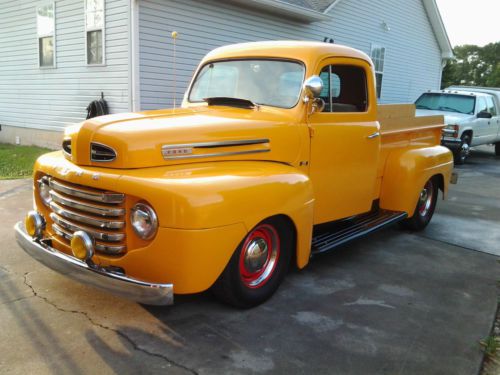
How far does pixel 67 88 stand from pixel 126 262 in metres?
8.90

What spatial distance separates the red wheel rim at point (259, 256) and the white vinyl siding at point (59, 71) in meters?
6.43

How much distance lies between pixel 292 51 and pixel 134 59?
5518mm

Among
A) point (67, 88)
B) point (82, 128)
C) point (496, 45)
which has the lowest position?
point (82, 128)

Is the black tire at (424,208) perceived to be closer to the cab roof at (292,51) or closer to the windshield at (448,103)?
the cab roof at (292,51)

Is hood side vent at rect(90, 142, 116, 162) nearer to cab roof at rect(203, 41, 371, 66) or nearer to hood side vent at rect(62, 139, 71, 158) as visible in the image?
hood side vent at rect(62, 139, 71, 158)

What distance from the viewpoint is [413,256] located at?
4953 mm

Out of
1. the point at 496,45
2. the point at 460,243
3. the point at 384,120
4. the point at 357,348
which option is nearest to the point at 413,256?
the point at 460,243

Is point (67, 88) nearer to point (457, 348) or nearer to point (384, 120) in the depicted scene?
point (384, 120)

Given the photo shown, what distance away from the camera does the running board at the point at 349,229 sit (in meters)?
4.12

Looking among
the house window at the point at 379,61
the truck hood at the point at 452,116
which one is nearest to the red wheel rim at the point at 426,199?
the truck hood at the point at 452,116

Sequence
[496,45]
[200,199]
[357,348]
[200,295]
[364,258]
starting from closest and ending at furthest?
1. [200,199]
2. [357,348]
3. [200,295]
4. [364,258]
5. [496,45]

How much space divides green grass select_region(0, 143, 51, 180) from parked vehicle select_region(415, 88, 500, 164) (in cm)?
914

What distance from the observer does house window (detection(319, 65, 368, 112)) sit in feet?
14.1

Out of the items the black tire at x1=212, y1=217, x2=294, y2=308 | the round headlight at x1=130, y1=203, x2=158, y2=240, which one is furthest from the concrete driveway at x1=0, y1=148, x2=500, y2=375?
the round headlight at x1=130, y1=203, x2=158, y2=240
